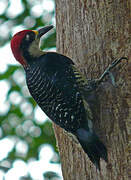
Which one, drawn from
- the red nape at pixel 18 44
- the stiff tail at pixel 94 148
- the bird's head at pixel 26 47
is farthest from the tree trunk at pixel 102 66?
the red nape at pixel 18 44

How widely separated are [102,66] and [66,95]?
369 millimetres

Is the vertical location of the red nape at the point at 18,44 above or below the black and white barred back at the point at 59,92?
above

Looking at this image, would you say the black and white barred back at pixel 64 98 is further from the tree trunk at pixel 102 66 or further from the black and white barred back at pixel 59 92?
the tree trunk at pixel 102 66

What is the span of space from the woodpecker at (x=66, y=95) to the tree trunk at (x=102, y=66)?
0.27 feet

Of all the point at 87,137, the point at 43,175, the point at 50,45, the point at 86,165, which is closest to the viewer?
the point at 87,137

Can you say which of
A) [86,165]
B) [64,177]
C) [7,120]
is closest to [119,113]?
[86,165]

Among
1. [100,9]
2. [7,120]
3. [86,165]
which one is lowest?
[7,120]

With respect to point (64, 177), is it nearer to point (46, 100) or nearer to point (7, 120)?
point (46, 100)

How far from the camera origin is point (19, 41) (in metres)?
Answer: 3.18

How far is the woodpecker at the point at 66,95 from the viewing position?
2.48 m

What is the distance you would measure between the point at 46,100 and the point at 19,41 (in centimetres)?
75

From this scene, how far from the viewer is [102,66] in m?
2.74

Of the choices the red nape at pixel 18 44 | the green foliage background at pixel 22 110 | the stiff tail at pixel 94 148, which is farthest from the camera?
the green foliage background at pixel 22 110

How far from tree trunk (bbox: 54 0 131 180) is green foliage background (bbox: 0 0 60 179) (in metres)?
1.43
